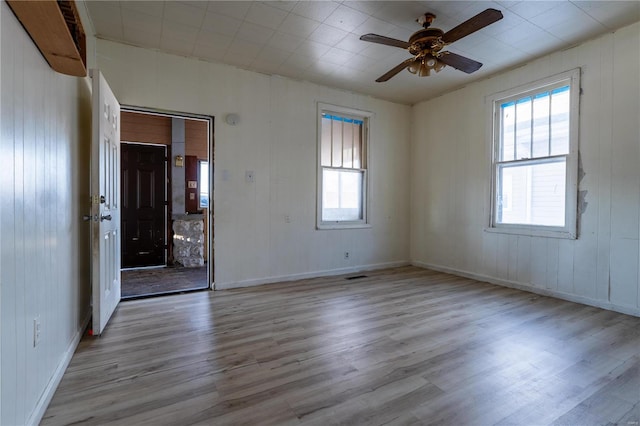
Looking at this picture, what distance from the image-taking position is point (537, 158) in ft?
13.0

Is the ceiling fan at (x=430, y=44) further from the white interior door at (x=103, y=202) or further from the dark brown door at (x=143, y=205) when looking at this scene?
the dark brown door at (x=143, y=205)

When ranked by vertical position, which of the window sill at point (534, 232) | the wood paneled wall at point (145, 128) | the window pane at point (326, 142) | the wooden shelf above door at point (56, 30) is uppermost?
the wood paneled wall at point (145, 128)

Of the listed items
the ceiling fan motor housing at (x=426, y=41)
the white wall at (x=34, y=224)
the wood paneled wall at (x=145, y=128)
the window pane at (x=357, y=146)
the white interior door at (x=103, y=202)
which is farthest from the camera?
the wood paneled wall at (x=145, y=128)

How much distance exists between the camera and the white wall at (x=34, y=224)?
1.31m

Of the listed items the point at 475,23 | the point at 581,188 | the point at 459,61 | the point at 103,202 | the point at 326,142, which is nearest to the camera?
the point at 475,23

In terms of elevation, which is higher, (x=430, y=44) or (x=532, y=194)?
(x=430, y=44)

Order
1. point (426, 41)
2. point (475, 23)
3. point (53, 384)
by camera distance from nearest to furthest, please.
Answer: point (53, 384) → point (475, 23) → point (426, 41)

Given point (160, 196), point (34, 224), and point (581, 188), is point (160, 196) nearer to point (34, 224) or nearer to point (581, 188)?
point (34, 224)

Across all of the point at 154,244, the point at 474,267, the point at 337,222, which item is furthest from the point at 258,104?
the point at 474,267

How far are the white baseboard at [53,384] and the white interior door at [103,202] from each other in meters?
0.23

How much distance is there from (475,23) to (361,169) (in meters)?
2.96

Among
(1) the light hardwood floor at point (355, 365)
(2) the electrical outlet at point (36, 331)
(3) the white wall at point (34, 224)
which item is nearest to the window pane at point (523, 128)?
(1) the light hardwood floor at point (355, 365)

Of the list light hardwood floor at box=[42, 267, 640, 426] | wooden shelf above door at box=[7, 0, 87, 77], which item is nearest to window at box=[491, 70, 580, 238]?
light hardwood floor at box=[42, 267, 640, 426]

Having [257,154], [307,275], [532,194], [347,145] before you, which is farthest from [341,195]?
[532,194]
